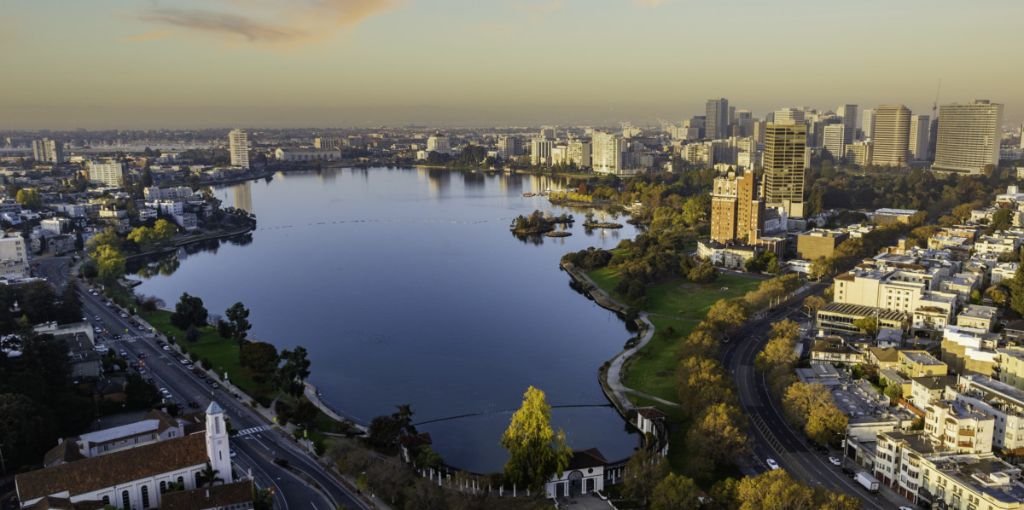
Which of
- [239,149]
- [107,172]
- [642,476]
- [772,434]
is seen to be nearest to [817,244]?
[772,434]

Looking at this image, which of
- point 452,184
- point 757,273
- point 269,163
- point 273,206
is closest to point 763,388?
point 757,273

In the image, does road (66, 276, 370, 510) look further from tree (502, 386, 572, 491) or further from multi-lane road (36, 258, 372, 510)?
tree (502, 386, 572, 491)

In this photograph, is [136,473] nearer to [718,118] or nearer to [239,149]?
[239,149]

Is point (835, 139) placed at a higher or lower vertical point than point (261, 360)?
higher

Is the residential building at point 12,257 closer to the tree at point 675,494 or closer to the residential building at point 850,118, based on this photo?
the tree at point 675,494

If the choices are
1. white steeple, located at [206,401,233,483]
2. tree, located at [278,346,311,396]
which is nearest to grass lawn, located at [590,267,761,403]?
tree, located at [278,346,311,396]

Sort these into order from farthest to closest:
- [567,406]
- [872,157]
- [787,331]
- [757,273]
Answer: [872,157] → [757,273] → [787,331] → [567,406]

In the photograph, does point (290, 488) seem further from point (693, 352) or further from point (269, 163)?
point (269, 163)
